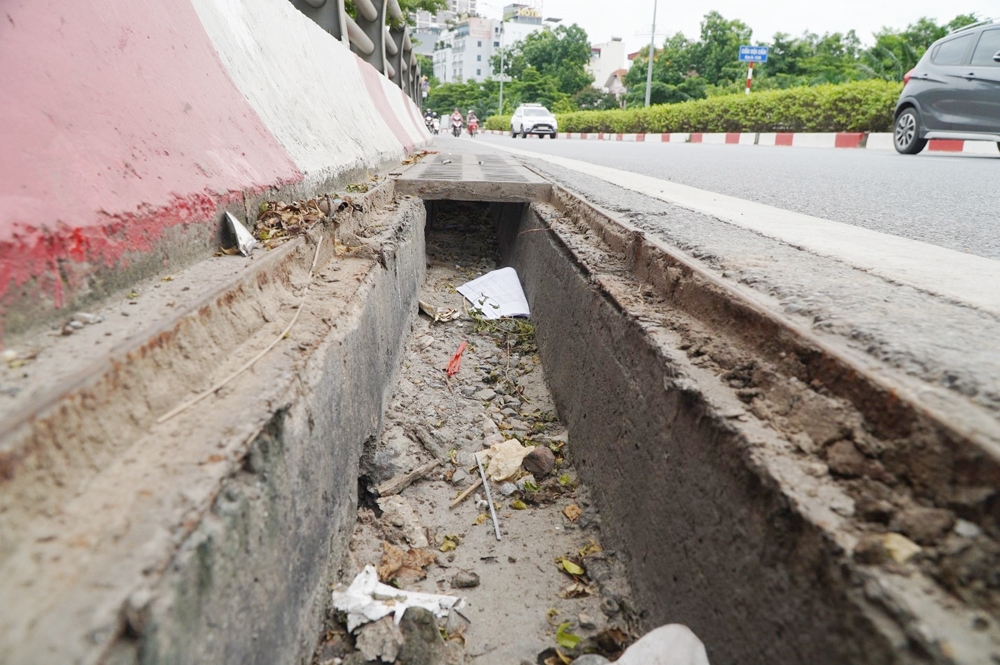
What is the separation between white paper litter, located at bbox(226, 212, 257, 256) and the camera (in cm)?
168

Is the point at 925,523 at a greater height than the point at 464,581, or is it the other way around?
the point at 925,523

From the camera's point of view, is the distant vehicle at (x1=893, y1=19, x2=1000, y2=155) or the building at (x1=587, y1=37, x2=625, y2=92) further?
the building at (x1=587, y1=37, x2=625, y2=92)

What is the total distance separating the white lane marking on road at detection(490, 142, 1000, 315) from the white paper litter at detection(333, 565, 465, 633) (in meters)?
1.45

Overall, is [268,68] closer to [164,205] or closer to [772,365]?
[164,205]

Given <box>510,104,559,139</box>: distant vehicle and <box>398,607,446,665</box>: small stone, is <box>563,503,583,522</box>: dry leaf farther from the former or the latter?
<box>510,104,559,139</box>: distant vehicle

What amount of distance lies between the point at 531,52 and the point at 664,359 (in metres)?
73.8

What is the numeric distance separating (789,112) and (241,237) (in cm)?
1804

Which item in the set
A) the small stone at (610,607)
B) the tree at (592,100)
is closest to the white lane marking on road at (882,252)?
the small stone at (610,607)

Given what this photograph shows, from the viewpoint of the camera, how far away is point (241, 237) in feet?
5.60

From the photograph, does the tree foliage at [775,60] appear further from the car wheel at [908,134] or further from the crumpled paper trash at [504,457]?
the crumpled paper trash at [504,457]

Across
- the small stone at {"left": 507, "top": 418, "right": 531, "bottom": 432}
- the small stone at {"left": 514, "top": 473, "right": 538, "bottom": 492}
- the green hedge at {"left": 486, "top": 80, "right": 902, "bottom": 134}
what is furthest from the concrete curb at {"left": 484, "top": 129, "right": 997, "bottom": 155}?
the small stone at {"left": 514, "top": 473, "right": 538, "bottom": 492}

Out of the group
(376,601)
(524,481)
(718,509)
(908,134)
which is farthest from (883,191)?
(908,134)

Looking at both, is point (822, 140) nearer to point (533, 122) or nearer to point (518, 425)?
point (518, 425)

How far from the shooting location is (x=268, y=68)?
2588 millimetres
